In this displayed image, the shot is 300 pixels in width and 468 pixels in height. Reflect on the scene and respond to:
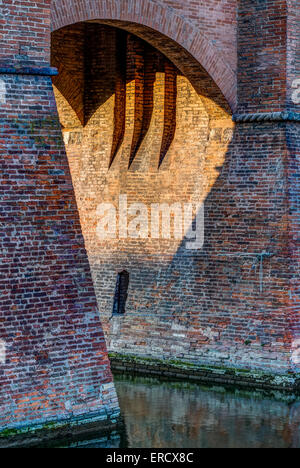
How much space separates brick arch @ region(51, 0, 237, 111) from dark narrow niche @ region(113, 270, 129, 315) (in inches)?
133

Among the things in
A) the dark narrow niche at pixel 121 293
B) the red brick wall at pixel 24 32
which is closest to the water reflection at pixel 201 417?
the dark narrow niche at pixel 121 293

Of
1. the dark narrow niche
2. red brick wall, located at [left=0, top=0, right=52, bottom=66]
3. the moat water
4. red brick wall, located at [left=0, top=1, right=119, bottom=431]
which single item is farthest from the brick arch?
the moat water

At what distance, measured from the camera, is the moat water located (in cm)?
970

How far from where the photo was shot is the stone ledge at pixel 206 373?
1229cm

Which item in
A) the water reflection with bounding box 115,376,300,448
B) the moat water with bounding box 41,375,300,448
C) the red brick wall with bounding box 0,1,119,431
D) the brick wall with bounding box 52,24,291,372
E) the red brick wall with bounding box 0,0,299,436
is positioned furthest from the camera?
the brick wall with bounding box 52,24,291,372

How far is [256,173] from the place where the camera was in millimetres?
12859

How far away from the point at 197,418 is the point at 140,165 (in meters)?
4.94

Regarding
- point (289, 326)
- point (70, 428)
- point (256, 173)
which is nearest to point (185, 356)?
point (289, 326)

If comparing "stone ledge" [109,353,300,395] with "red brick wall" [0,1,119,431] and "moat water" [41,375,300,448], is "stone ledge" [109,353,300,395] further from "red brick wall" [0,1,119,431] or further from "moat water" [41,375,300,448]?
"red brick wall" [0,1,119,431]

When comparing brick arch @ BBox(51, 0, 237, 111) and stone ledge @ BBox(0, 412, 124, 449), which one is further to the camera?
brick arch @ BBox(51, 0, 237, 111)

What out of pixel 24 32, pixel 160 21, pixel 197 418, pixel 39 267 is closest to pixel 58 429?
pixel 39 267

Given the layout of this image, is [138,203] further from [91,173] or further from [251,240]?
[251,240]
